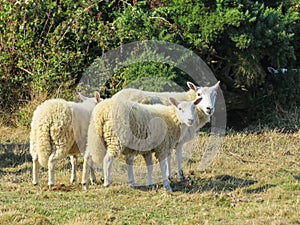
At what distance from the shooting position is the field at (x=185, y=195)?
6.43m

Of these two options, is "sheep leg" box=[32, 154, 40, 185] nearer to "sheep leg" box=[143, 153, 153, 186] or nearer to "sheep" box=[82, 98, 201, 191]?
"sheep" box=[82, 98, 201, 191]

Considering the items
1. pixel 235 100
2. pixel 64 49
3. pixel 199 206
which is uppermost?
pixel 64 49

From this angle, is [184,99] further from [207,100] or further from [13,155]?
[13,155]

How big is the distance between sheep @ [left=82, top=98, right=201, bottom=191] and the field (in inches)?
16.8

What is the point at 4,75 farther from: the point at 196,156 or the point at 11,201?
the point at 11,201

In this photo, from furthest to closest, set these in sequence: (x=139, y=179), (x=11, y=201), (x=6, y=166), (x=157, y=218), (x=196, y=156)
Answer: (x=196, y=156)
(x=6, y=166)
(x=139, y=179)
(x=11, y=201)
(x=157, y=218)

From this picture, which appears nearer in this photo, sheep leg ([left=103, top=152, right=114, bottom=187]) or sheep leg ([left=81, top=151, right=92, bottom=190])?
sheep leg ([left=103, top=152, right=114, bottom=187])

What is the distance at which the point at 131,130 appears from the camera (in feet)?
26.6

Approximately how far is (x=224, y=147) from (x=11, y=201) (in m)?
4.92

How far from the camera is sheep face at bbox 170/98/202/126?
8.51m

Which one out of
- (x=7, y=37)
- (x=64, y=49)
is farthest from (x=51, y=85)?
(x=7, y=37)

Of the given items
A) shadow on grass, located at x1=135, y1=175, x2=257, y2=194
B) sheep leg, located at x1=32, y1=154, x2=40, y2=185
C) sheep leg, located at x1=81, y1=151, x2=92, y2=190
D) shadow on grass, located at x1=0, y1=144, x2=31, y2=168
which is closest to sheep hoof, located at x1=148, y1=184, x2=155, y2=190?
shadow on grass, located at x1=135, y1=175, x2=257, y2=194

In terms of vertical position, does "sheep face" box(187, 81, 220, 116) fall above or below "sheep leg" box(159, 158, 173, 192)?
above

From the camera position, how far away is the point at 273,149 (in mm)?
10750
